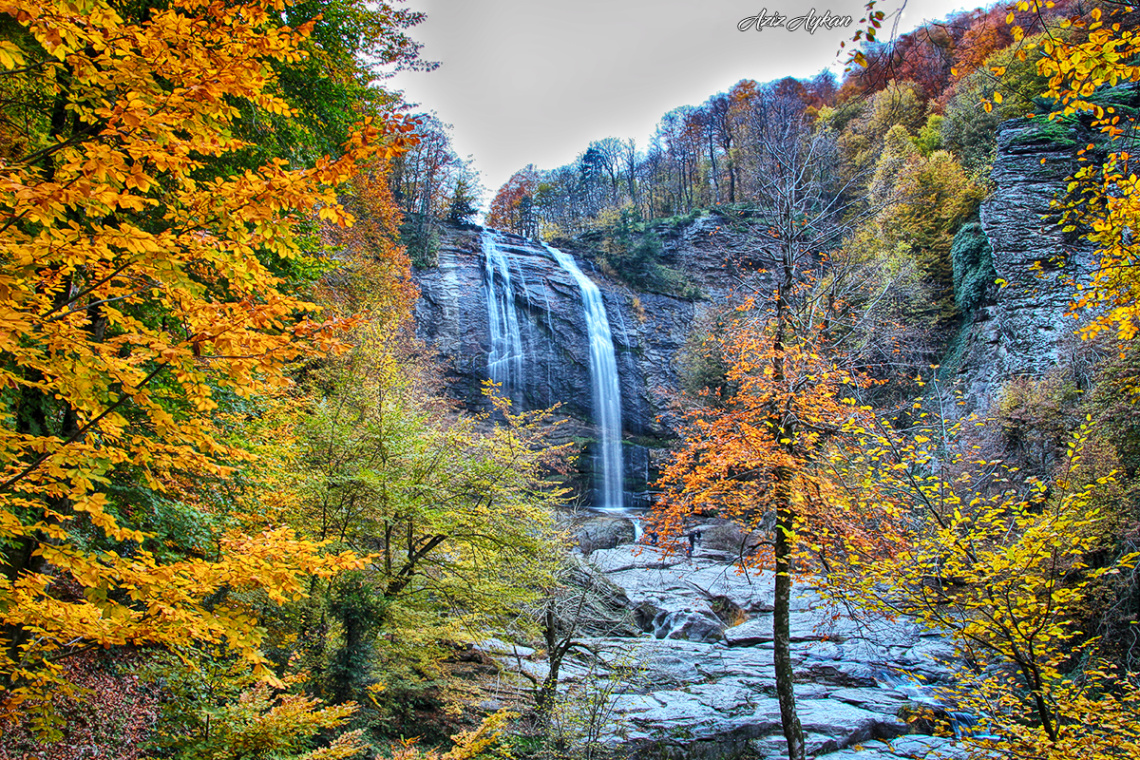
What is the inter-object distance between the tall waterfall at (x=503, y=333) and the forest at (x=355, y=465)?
1071 cm

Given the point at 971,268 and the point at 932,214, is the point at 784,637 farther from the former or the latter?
the point at 932,214

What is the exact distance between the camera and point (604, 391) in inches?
1088

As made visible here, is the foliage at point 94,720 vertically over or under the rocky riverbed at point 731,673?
over

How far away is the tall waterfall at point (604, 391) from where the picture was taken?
25.6 m

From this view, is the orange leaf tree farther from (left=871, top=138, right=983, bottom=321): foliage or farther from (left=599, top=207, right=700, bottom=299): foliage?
(left=599, top=207, right=700, bottom=299): foliage

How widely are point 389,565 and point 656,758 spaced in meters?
4.62

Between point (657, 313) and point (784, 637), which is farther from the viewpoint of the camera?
point (657, 313)

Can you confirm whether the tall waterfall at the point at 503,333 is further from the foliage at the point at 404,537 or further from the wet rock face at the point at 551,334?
the foliage at the point at 404,537

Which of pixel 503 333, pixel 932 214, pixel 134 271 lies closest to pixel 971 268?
pixel 932 214

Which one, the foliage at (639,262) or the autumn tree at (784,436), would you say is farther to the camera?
the foliage at (639,262)

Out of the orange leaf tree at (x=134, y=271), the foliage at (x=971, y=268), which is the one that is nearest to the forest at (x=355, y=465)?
the orange leaf tree at (x=134, y=271)

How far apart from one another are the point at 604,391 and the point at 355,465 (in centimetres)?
2153

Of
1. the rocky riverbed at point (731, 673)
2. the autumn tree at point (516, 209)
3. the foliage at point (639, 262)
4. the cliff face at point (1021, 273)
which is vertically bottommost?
the rocky riverbed at point (731, 673)

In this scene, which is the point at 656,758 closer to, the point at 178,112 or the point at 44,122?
the point at 178,112
